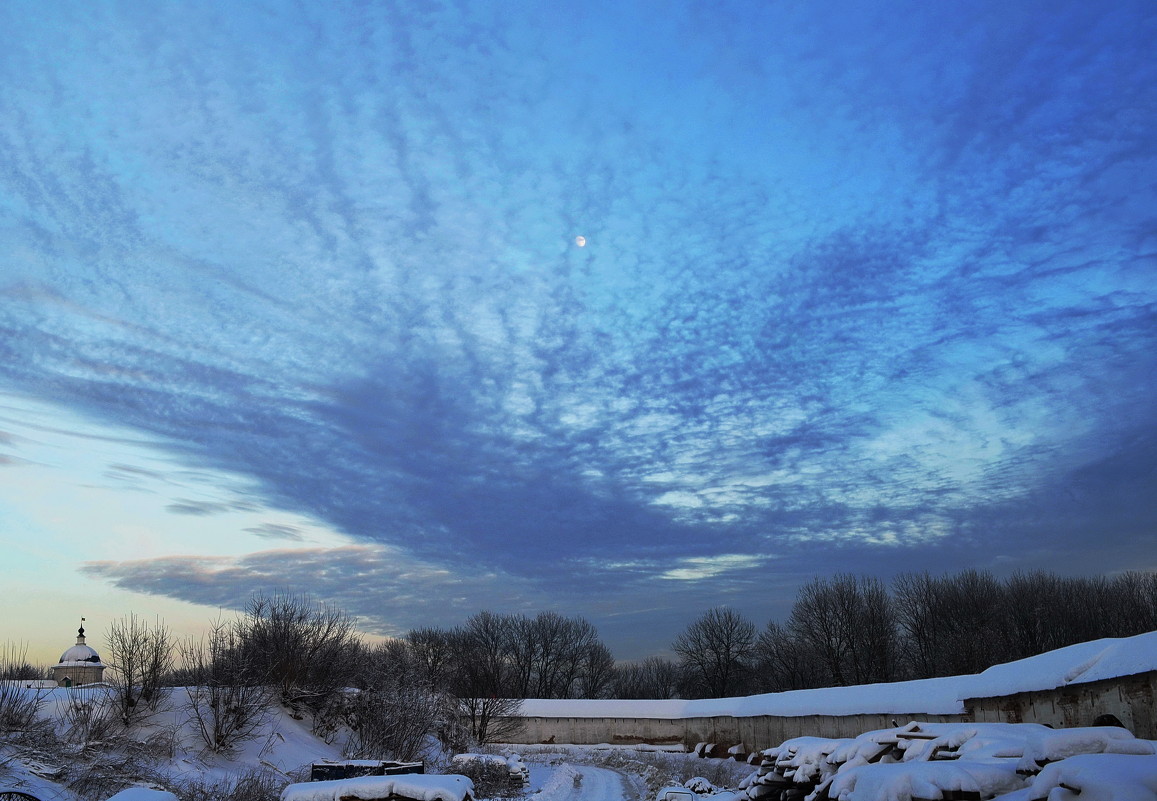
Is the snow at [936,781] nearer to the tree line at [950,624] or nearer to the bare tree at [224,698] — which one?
the bare tree at [224,698]

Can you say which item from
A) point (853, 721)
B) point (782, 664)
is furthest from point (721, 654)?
point (853, 721)

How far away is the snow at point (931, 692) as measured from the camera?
19.4 metres

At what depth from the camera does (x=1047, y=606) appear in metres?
61.8

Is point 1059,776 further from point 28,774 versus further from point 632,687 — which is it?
point 632,687

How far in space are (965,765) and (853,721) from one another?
2866 cm

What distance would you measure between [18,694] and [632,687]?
96.4 m

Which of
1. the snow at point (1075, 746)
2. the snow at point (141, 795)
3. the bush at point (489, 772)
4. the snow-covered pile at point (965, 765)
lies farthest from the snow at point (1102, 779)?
the bush at point (489, 772)

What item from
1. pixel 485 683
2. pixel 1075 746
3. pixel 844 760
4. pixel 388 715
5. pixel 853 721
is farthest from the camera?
pixel 485 683

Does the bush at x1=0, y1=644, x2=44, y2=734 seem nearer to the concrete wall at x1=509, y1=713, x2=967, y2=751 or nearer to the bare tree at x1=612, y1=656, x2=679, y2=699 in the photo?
the concrete wall at x1=509, y1=713, x2=967, y2=751

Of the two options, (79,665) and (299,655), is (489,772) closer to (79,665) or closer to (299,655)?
(299,655)

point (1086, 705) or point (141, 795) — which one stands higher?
point (1086, 705)

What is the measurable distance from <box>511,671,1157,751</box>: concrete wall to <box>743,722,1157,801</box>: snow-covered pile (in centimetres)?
924

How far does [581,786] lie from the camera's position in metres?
29.8

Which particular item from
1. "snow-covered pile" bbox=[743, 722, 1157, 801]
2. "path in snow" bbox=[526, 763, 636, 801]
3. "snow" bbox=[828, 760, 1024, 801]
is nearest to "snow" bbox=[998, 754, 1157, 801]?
"snow-covered pile" bbox=[743, 722, 1157, 801]
